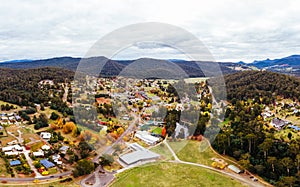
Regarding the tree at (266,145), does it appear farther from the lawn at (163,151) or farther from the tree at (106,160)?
the tree at (106,160)

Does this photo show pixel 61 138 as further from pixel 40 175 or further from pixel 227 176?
pixel 227 176

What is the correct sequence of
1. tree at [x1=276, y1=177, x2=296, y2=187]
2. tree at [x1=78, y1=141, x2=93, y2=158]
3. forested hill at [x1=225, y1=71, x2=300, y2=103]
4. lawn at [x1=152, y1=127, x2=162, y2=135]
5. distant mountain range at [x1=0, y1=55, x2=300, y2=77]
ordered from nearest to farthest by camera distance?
1. tree at [x1=276, y1=177, x2=296, y2=187]
2. tree at [x1=78, y1=141, x2=93, y2=158]
3. distant mountain range at [x1=0, y1=55, x2=300, y2=77]
4. lawn at [x1=152, y1=127, x2=162, y2=135]
5. forested hill at [x1=225, y1=71, x2=300, y2=103]

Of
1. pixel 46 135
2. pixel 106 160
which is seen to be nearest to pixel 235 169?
pixel 106 160

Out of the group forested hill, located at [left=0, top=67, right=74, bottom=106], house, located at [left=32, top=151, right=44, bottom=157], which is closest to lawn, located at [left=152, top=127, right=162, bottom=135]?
house, located at [left=32, top=151, right=44, bottom=157]

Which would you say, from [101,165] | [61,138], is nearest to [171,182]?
[101,165]

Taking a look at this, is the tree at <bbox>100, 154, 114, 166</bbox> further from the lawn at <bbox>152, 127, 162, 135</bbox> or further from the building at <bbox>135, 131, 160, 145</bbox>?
the lawn at <bbox>152, 127, 162, 135</bbox>

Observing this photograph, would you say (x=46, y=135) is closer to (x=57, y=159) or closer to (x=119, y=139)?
(x=57, y=159)

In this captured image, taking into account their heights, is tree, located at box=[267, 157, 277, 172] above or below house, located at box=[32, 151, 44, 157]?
above
